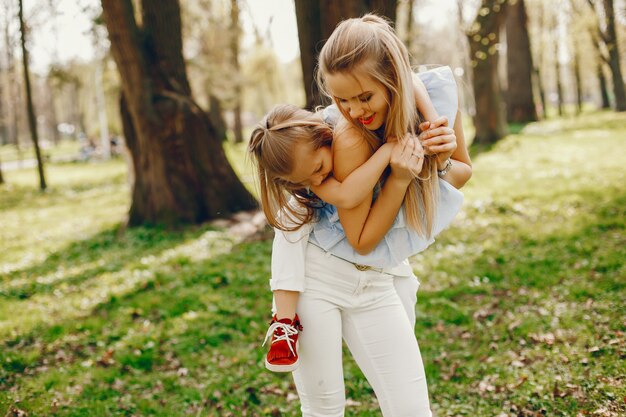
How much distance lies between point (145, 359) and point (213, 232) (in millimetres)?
3881

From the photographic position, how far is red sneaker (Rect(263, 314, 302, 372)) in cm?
224

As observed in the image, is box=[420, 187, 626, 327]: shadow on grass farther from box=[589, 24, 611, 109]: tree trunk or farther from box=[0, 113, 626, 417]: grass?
box=[589, 24, 611, 109]: tree trunk

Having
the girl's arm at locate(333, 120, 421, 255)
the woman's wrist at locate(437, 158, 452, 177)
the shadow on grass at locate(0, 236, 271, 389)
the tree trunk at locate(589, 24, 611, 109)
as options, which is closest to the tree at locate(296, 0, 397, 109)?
the shadow on grass at locate(0, 236, 271, 389)

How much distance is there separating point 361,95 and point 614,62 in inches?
1002

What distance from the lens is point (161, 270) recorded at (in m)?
7.06

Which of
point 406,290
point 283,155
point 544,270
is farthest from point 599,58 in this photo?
point 283,155

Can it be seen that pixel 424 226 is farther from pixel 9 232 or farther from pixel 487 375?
pixel 9 232

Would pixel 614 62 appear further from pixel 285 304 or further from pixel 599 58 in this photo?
pixel 285 304

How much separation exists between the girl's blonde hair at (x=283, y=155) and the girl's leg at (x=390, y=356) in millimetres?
475

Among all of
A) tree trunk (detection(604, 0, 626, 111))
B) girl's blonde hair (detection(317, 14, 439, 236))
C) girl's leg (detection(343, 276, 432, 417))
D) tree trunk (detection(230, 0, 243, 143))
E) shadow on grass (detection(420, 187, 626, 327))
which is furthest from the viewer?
tree trunk (detection(604, 0, 626, 111))

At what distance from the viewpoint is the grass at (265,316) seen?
3984mm

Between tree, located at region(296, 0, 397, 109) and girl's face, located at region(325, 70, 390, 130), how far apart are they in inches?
135

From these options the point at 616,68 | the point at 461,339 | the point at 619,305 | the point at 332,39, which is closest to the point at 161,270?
the point at 461,339

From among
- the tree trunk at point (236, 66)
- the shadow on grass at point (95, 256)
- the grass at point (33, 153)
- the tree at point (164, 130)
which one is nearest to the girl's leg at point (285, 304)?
the shadow on grass at point (95, 256)
